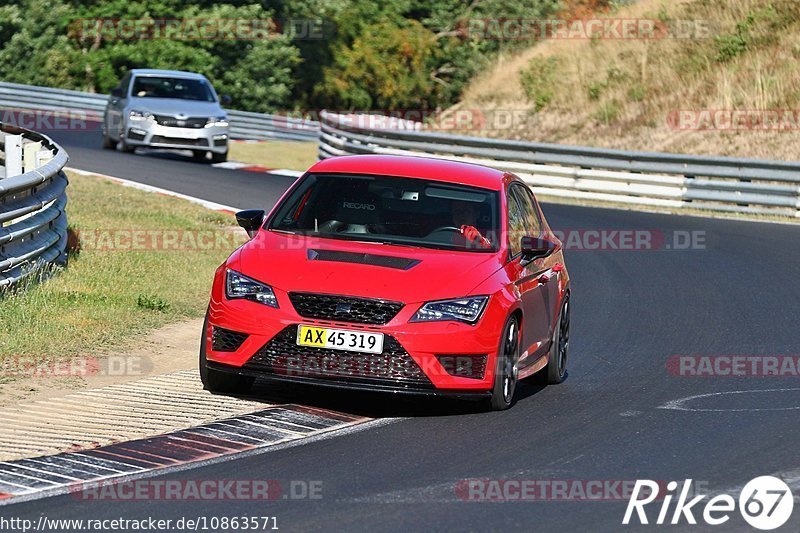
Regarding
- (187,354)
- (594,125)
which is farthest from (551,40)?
(187,354)

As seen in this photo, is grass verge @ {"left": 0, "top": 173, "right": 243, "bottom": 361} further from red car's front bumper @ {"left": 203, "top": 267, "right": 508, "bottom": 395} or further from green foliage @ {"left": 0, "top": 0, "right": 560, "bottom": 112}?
green foliage @ {"left": 0, "top": 0, "right": 560, "bottom": 112}

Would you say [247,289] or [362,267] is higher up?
[362,267]

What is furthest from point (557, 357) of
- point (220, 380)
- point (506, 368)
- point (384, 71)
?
point (384, 71)

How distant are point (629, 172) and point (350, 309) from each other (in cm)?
1955

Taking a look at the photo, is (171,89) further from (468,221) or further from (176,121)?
(468,221)

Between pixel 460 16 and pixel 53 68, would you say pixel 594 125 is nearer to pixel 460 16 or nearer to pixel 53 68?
pixel 53 68

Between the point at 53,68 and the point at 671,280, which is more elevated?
the point at 671,280

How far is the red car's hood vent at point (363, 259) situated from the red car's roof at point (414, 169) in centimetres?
107

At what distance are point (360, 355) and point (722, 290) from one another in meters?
8.61

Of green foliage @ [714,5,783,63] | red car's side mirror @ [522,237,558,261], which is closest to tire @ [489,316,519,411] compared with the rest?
red car's side mirror @ [522,237,558,261]

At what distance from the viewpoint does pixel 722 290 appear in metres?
17.0

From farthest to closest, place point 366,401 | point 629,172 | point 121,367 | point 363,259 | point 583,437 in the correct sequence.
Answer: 1. point 629,172
2. point 121,367
3. point 366,401
4. point 363,259
5. point 583,437

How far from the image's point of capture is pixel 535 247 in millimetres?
10367

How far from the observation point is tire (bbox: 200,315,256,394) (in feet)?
32.1
